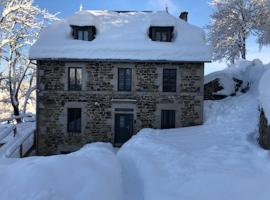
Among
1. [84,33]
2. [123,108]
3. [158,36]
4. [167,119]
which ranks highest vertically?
[84,33]

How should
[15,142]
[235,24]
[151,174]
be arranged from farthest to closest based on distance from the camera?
[235,24] → [15,142] → [151,174]

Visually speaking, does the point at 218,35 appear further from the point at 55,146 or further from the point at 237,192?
the point at 237,192

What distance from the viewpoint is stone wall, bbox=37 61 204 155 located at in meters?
20.1

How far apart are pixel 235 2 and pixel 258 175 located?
86.0 ft

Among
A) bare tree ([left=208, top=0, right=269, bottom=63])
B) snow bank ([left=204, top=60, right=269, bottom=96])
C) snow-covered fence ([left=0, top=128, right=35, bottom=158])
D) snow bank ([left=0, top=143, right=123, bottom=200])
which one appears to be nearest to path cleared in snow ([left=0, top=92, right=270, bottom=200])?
snow bank ([left=0, top=143, right=123, bottom=200])

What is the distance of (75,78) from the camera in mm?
20375

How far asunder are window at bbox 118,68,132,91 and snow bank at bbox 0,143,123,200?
1049 cm

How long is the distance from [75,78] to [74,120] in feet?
7.72

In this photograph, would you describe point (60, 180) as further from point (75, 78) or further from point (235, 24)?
point (235, 24)

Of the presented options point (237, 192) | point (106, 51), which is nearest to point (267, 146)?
point (237, 192)

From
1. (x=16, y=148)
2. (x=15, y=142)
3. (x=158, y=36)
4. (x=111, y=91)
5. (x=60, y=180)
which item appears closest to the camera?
(x=60, y=180)

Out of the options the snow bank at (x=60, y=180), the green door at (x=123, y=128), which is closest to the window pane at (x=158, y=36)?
the green door at (x=123, y=128)

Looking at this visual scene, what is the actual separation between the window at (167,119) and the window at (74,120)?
4.63m

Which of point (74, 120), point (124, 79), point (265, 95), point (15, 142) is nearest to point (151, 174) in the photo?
point (265, 95)
